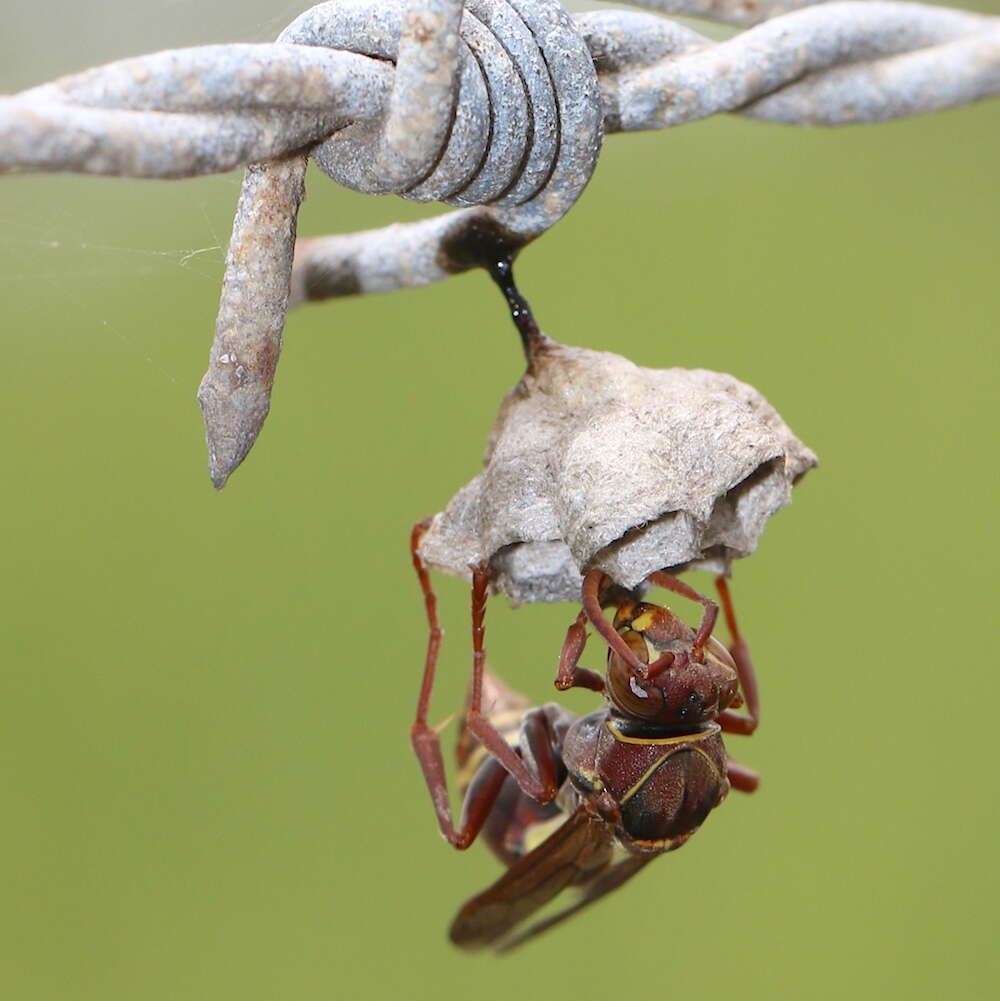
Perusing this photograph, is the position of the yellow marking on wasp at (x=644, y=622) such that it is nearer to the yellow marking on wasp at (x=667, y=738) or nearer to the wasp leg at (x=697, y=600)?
the wasp leg at (x=697, y=600)

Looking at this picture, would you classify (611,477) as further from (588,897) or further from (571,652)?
(588,897)

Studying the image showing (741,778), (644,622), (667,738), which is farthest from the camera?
(741,778)

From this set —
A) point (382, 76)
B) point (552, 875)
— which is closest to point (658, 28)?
point (382, 76)

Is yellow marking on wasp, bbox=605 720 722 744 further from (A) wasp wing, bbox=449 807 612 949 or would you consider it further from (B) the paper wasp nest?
(B) the paper wasp nest

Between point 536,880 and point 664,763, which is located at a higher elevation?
point 664,763

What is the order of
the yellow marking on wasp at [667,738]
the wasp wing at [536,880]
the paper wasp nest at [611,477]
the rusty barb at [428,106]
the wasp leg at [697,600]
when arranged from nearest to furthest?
the rusty barb at [428,106] < the paper wasp nest at [611,477] < the wasp leg at [697,600] < the yellow marking on wasp at [667,738] < the wasp wing at [536,880]

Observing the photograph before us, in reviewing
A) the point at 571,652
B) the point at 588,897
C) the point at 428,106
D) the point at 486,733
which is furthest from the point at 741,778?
the point at 428,106

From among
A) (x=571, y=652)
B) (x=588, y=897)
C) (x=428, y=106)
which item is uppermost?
(x=428, y=106)

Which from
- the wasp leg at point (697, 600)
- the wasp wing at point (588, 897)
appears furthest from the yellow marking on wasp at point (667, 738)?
the wasp wing at point (588, 897)
